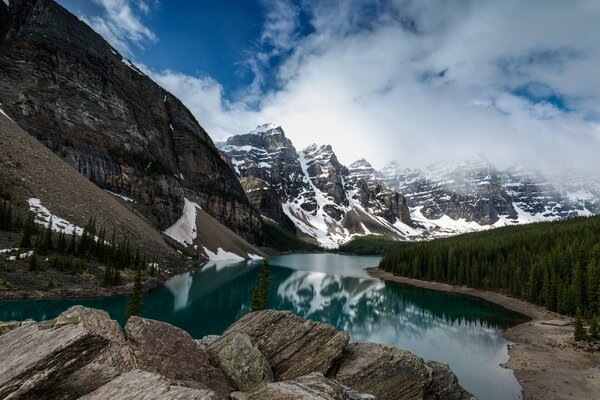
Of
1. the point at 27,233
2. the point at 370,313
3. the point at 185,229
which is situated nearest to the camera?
the point at 27,233

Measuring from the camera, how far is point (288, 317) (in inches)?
661

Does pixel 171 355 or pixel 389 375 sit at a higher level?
pixel 171 355

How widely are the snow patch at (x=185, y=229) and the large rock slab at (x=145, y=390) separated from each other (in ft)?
432

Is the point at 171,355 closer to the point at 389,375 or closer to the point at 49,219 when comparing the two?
the point at 389,375

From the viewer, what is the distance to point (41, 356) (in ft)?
31.6

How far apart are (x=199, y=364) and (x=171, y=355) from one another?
1081 mm

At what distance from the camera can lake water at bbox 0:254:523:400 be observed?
38.6 m

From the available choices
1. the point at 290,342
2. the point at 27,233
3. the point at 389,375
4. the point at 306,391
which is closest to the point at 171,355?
the point at 290,342

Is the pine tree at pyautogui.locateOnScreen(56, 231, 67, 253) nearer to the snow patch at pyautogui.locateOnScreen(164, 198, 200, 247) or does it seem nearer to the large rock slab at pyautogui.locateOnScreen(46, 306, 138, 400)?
the large rock slab at pyautogui.locateOnScreen(46, 306, 138, 400)

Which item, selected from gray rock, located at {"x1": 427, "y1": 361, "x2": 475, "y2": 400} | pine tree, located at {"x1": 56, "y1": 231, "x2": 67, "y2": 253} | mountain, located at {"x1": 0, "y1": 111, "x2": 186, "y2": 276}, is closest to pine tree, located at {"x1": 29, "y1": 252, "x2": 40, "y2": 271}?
pine tree, located at {"x1": 56, "y1": 231, "x2": 67, "y2": 253}

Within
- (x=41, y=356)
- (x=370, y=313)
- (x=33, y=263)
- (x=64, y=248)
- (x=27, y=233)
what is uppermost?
(x=27, y=233)

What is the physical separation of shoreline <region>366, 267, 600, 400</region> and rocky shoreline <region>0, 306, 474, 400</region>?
18.9 m

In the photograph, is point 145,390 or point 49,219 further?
point 49,219

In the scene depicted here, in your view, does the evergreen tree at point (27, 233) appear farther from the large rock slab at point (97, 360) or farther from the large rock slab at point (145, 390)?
the large rock slab at point (145, 390)
